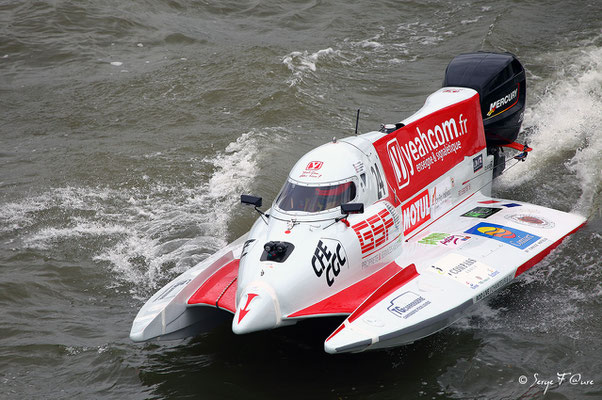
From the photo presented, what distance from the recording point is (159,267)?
9273 mm

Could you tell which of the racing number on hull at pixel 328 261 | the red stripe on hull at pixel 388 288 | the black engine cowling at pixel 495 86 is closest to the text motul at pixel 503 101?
the black engine cowling at pixel 495 86

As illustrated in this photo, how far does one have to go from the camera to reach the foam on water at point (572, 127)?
11.4m

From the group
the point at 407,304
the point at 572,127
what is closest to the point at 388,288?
the point at 407,304

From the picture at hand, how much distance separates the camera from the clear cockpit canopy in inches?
293

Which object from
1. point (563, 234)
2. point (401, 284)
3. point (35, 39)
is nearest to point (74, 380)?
point (401, 284)

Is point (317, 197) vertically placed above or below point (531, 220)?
above

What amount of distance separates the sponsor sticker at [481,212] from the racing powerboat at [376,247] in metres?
0.03

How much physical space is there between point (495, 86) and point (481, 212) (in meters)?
2.29

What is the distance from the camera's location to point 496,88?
10391mm

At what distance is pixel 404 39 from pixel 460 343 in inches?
468

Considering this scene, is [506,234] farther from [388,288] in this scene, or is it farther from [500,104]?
[500,104]

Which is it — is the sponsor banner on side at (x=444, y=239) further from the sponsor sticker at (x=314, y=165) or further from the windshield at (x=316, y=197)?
the sponsor sticker at (x=314, y=165)

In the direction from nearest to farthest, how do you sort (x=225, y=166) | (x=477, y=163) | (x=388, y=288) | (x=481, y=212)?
1. (x=388, y=288)
2. (x=481, y=212)
3. (x=477, y=163)
4. (x=225, y=166)

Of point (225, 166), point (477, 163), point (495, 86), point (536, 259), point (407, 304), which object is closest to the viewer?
point (407, 304)
